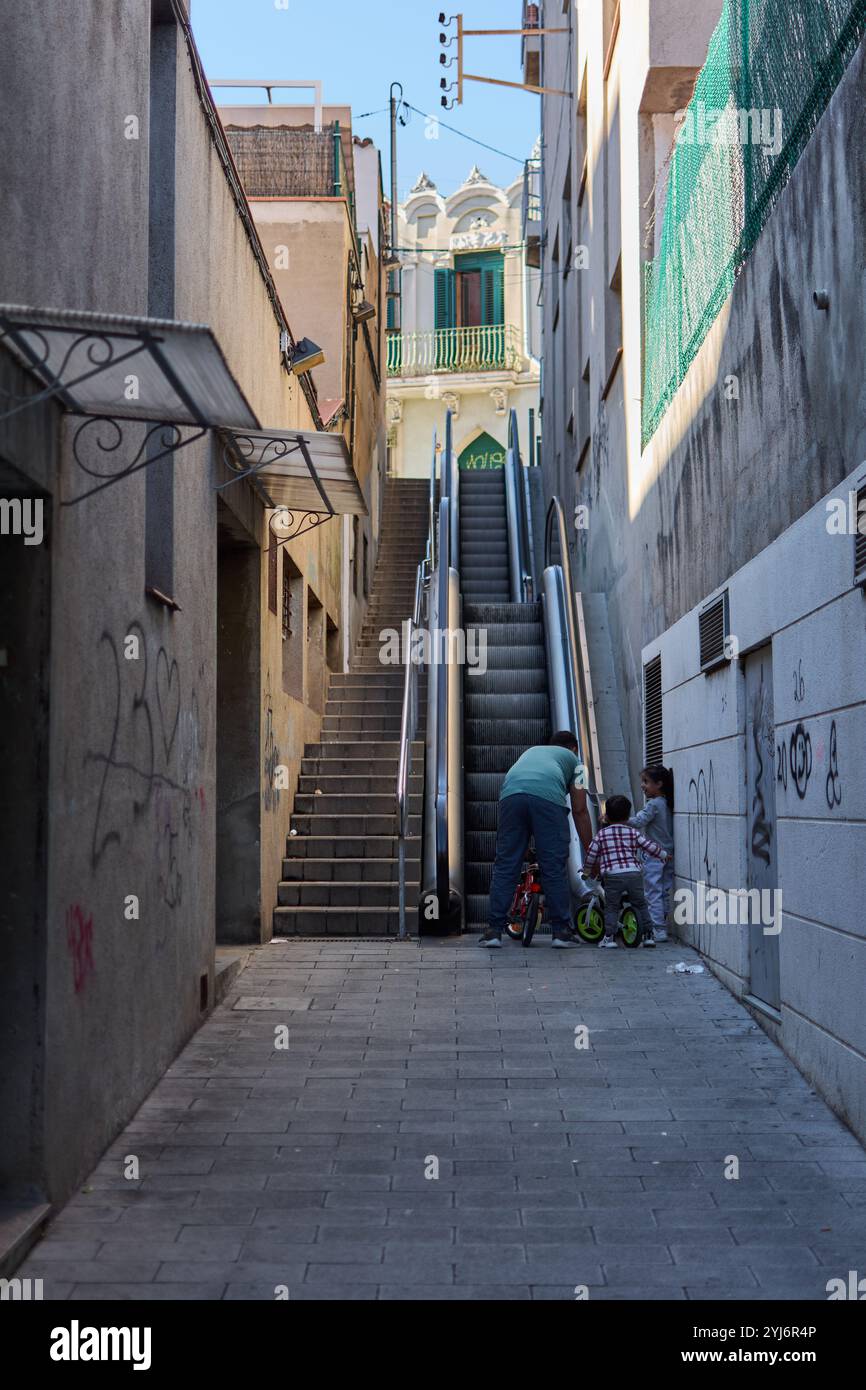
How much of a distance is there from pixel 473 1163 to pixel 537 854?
492cm

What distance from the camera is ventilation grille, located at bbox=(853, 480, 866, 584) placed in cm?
520

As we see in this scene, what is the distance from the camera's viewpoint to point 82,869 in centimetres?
512

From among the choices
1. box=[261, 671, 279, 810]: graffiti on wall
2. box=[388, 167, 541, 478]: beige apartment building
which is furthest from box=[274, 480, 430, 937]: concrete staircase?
box=[388, 167, 541, 478]: beige apartment building

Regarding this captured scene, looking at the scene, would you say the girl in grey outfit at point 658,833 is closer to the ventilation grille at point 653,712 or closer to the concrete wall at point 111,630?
the ventilation grille at point 653,712

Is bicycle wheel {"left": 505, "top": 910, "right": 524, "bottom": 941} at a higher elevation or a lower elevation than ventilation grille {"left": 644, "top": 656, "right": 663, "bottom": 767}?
lower

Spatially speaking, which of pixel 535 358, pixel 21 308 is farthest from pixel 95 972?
pixel 535 358

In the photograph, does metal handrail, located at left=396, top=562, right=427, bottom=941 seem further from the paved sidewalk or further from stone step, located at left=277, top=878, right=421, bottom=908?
the paved sidewalk

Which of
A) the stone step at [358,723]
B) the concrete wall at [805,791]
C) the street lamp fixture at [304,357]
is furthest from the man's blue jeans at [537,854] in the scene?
the stone step at [358,723]

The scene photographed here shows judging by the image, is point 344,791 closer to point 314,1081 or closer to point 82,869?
point 314,1081

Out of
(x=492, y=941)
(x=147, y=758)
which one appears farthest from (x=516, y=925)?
(x=147, y=758)

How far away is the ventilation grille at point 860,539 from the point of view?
5.20 metres

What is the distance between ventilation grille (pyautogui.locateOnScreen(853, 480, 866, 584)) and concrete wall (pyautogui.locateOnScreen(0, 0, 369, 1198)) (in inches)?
109

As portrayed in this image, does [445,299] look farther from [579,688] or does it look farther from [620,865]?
[620,865]

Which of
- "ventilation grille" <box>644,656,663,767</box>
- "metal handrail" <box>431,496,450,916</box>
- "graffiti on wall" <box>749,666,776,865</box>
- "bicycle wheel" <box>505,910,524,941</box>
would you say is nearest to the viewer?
"graffiti on wall" <box>749,666,776,865</box>
